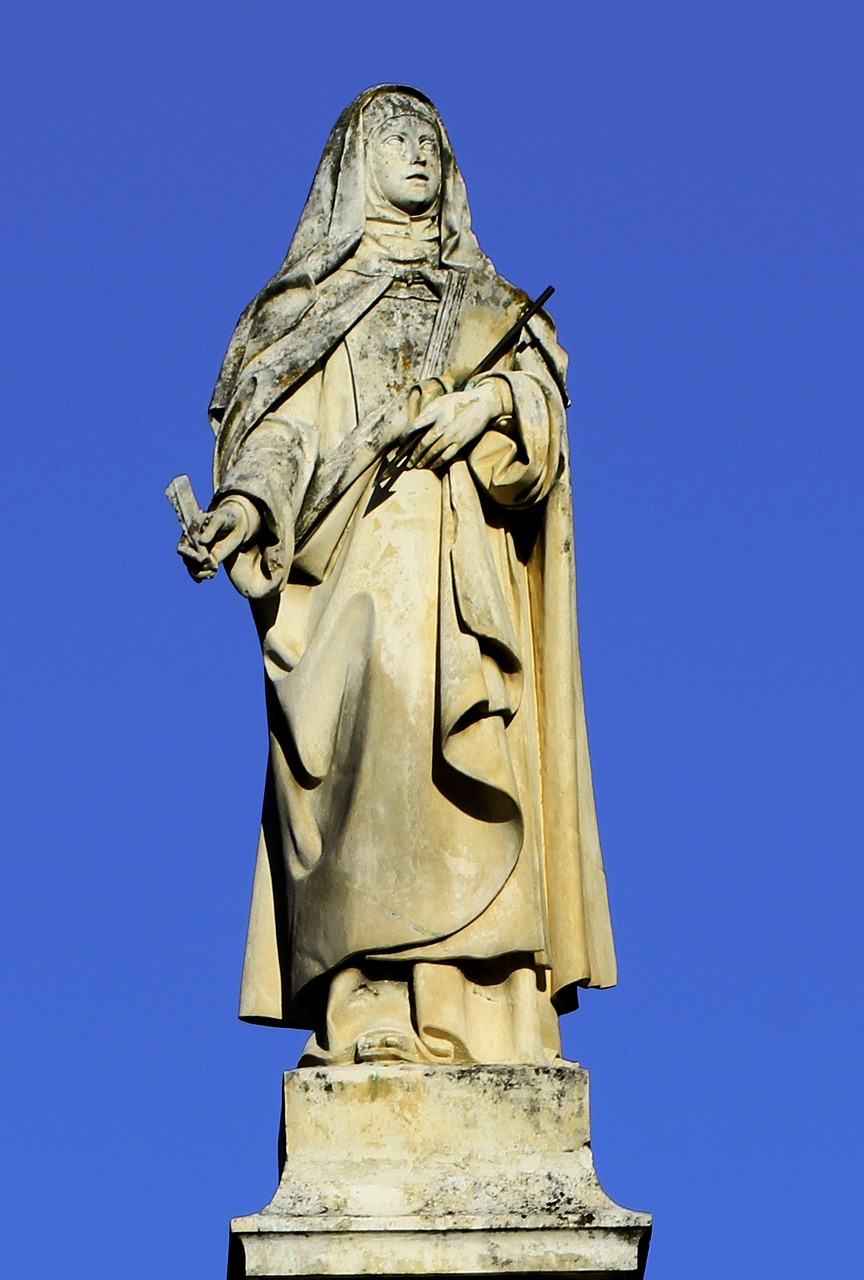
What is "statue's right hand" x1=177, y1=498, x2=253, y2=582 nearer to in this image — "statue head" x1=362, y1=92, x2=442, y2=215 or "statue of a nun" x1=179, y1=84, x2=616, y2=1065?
"statue of a nun" x1=179, y1=84, x2=616, y2=1065

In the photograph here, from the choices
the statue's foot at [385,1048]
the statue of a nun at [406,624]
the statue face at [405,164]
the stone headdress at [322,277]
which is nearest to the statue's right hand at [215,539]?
the statue of a nun at [406,624]

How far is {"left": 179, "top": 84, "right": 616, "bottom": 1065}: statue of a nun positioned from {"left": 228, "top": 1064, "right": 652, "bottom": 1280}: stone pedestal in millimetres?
269

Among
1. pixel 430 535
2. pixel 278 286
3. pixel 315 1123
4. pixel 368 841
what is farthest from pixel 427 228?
pixel 315 1123

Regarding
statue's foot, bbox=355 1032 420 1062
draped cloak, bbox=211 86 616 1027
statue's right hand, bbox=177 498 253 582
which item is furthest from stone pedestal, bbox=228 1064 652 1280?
statue's right hand, bbox=177 498 253 582

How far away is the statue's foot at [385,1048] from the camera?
13.1 meters

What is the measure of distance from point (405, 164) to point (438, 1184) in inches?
181

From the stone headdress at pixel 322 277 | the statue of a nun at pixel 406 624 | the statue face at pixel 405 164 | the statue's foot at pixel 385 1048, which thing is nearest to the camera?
the statue's foot at pixel 385 1048

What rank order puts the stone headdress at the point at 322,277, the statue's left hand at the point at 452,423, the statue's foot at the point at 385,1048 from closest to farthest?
1. the statue's foot at the point at 385,1048
2. the statue's left hand at the point at 452,423
3. the stone headdress at the point at 322,277

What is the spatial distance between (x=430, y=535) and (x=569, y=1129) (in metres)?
2.56

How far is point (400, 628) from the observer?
13617 mm

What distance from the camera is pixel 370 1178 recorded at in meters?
12.8

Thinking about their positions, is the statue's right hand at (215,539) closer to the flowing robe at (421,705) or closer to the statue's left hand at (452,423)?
the flowing robe at (421,705)

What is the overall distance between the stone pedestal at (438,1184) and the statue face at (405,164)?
3.98 metres

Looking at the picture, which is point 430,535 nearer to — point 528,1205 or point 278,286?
point 278,286
